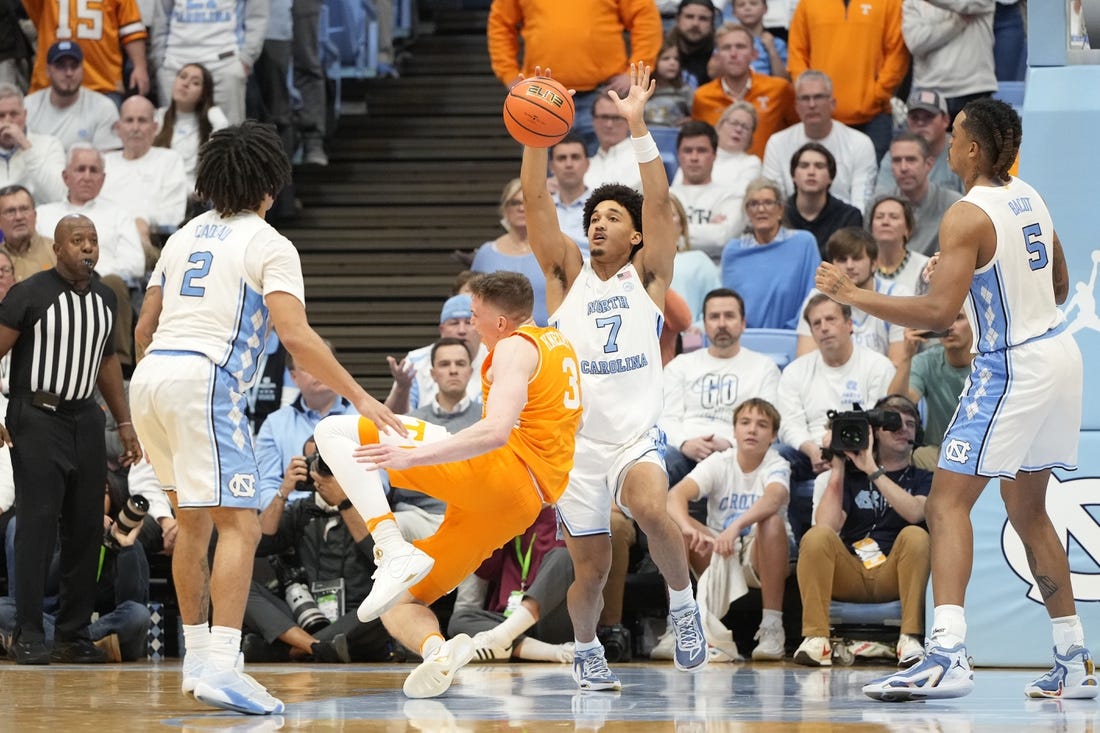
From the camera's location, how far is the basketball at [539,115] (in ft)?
22.0

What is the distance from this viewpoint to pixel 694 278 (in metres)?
10.2

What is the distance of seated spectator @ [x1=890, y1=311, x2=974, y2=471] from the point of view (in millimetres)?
8883

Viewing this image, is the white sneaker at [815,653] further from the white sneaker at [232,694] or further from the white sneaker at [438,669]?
the white sneaker at [232,694]

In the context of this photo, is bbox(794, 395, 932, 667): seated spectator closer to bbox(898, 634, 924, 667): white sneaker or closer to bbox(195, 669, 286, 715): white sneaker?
bbox(898, 634, 924, 667): white sneaker

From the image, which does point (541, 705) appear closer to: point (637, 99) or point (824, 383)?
point (637, 99)

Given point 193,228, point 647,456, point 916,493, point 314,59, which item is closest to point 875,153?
point 916,493

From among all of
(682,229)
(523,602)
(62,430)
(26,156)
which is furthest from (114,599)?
(682,229)

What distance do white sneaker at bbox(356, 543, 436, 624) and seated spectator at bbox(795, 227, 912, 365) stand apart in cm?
419

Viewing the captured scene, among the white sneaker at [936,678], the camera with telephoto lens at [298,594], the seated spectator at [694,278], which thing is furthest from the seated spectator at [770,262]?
the white sneaker at [936,678]

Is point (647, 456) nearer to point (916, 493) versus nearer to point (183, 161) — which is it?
point (916, 493)

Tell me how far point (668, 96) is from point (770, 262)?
2.37 meters

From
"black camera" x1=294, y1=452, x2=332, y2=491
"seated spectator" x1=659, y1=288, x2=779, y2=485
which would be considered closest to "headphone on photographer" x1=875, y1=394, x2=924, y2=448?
"seated spectator" x1=659, y1=288, x2=779, y2=485

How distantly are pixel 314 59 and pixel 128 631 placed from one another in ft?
19.6

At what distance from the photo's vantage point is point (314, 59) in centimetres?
1325
